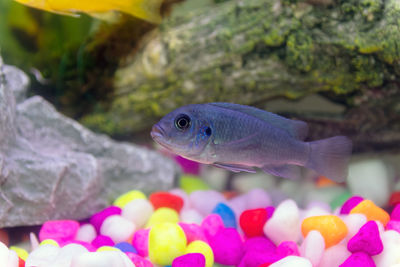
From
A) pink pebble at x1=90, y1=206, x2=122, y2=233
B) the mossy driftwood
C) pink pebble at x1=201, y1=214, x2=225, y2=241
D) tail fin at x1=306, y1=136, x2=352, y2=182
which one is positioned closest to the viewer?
tail fin at x1=306, y1=136, x2=352, y2=182

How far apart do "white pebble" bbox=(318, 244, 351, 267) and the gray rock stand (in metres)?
1.71

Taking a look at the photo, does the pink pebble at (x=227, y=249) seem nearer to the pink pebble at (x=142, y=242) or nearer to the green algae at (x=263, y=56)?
the pink pebble at (x=142, y=242)

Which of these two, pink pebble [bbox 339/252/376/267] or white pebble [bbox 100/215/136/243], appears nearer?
pink pebble [bbox 339/252/376/267]

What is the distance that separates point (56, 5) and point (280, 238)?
2.52m

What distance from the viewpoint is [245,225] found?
255 centimetres

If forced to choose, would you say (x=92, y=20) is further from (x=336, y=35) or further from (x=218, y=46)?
(x=336, y=35)

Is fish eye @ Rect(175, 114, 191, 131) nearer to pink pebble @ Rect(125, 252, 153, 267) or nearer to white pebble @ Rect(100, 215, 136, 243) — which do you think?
pink pebble @ Rect(125, 252, 153, 267)

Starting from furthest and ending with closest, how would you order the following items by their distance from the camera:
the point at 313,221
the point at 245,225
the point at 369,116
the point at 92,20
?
1. the point at 92,20
2. the point at 369,116
3. the point at 245,225
4. the point at 313,221

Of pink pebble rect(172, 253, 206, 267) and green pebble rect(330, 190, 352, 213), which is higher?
pink pebble rect(172, 253, 206, 267)

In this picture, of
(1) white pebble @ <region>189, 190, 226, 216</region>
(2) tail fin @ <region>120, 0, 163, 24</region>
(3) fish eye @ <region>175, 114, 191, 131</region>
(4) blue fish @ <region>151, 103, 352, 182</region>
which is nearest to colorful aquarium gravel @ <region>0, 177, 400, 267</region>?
(1) white pebble @ <region>189, 190, 226, 216</region>

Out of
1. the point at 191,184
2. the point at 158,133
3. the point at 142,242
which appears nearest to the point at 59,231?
the point at 142,242

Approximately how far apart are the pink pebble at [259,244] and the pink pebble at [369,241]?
0.53 metres

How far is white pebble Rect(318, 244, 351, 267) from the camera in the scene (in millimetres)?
2139

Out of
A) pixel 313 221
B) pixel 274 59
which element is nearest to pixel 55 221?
pixel 313 221
